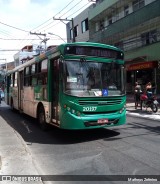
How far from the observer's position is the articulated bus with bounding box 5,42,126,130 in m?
9.67

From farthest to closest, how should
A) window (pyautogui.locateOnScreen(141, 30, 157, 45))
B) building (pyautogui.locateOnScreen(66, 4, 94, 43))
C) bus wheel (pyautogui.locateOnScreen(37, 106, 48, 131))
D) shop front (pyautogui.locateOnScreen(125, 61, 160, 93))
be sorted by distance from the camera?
building (pyautogui.locateOnScreen(66, 4, 94, 43))
window (pyautogui.locateOnScreen(141, 30, 157, 45))
shop front (pyautogui.locateOnScreen(125, 61, 160, 93))
bus wheel (pyautogui.locateOnScreen(37, 106, 48, 131))

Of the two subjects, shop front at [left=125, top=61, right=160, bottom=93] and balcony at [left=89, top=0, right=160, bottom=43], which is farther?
shop front at [left=125, top=61, right=160, bottom=93]

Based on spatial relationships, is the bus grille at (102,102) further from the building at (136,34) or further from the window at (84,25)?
the window at (84,25)

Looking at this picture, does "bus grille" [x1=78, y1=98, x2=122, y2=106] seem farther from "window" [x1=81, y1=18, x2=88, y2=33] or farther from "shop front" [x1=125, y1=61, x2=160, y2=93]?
"window" [x1=81, y1=18, x2=88, y2=33]

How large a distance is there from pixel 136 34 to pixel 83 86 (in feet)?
69.9

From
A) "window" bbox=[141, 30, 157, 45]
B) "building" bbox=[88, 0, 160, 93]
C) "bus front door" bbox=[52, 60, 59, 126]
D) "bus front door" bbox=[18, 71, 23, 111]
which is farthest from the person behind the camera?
"window" bbox=[141, 30, 157, 45]

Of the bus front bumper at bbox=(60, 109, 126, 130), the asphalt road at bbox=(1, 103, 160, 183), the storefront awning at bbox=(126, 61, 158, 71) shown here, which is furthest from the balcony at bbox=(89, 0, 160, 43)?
the bus front bumper at bbox=(60, 109, 126, 130)

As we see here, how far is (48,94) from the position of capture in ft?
36.1

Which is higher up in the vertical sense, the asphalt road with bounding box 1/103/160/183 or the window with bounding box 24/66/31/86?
the window with bounding box 24/66/31/86

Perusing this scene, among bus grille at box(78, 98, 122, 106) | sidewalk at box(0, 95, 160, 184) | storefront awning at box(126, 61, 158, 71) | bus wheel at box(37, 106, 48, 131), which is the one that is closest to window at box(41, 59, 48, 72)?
bus wheel at box(37, 106, 48, 131)

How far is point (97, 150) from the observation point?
339 inches

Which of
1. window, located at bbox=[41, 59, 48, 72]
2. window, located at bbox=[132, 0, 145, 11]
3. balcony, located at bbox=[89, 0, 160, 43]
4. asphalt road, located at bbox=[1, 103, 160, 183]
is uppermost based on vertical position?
window, located at bbox=[132, 0, 145, 11]

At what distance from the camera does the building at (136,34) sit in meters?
26.1

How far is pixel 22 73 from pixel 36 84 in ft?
11.9
